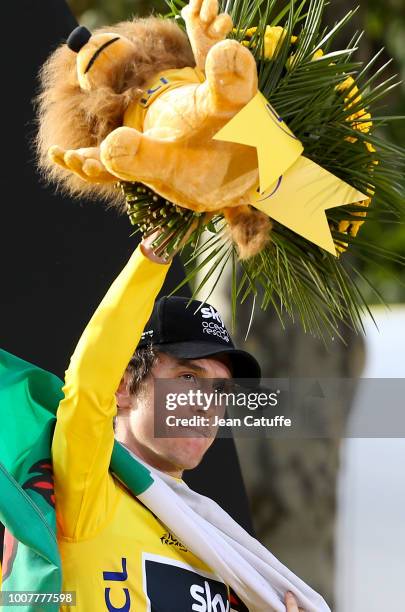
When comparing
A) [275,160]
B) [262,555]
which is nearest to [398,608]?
[262,555]

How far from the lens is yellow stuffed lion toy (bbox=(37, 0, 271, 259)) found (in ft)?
4.30

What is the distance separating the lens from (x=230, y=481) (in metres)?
2.27

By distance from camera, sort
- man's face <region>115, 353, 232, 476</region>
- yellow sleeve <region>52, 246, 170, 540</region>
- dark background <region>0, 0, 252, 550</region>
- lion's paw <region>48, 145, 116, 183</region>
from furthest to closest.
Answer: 1. dark background <region>0, 0, 252, 550</region>
2. man's face <region>115, 353, 232, 476</region>
3. yellow sleeve <region>52, 246, 170, 540</region>
4. lion's paw <region>48, 145, 116, 183</region>

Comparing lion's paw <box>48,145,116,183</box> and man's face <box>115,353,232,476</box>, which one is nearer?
lion's paw <box>48,145,116,183</box>

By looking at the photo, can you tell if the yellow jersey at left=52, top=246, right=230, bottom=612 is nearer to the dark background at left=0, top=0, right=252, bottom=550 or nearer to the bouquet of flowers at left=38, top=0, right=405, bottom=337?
the bouquet of flowers at left=38, top=0, right=405, bottom=337

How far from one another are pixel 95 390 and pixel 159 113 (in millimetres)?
342

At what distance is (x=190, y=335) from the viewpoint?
1.79m

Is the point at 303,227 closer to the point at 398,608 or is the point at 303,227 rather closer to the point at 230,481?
the point at 230,481

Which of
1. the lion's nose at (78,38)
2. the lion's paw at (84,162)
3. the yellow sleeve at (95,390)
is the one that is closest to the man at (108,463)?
the yellow sleeve at (95,390)

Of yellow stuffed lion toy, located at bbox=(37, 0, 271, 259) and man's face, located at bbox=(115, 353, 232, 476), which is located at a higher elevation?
yellow stuffed lion toy, located at bbox=(37, 0, 271, 259)

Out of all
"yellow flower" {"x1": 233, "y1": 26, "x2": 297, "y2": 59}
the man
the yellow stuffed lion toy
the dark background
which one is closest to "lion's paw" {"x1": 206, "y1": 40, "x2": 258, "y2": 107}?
the yellow stuffed lion toy

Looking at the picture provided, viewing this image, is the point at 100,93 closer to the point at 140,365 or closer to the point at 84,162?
the point at 84,162

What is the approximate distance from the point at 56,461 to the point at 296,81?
1.79 feet

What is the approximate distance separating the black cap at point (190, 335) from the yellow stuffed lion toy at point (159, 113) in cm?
33
